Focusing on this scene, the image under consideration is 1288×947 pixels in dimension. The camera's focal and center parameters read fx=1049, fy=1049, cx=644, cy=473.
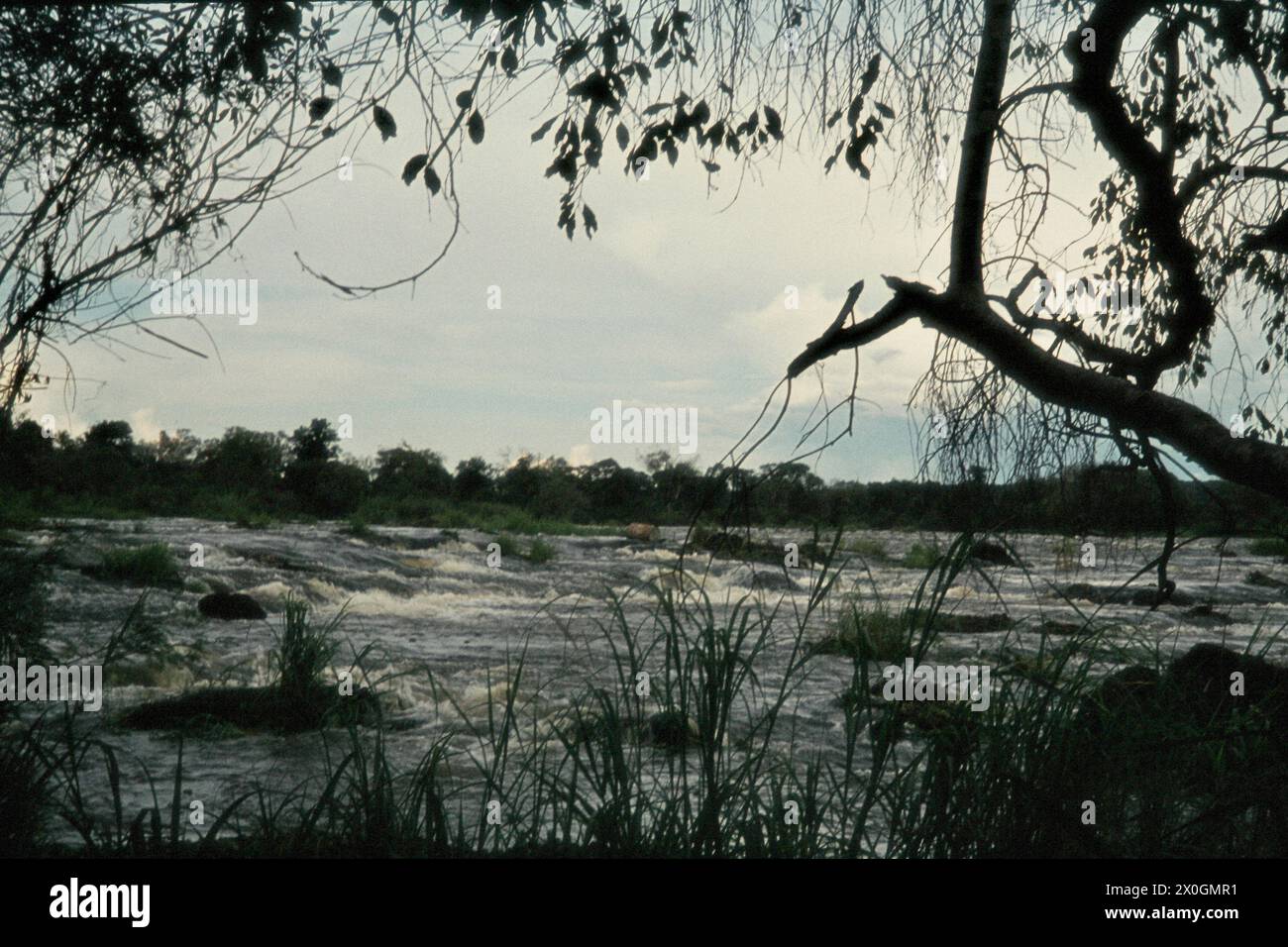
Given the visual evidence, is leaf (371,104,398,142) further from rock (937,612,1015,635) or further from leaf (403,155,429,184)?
rock (937,612,1015,635)

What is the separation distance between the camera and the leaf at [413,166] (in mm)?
1859

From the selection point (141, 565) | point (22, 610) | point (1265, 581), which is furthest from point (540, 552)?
point (22, 610)

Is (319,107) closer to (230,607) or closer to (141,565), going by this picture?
(230,607)

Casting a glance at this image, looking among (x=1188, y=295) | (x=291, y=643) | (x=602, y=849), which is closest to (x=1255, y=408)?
(x=1188, y=295)

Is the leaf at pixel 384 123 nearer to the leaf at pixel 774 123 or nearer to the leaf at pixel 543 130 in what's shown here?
the leaf at pixel 543 130

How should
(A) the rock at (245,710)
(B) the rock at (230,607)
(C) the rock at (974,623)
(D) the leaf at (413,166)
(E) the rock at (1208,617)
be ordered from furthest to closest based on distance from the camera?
1. (E) the rock at (1208,617)
2. (B) the rock at (230,607)
3. (A) the rock at (245,710)
4. (C) the rock at (974,623)
5. (D) the leaf at (413,166)

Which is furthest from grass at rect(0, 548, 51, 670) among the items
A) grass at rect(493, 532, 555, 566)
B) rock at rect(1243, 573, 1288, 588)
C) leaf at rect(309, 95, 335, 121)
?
rock at rect(1243, 573, 1288, 588)

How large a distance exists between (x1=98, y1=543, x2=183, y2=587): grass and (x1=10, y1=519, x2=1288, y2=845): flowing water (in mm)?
72

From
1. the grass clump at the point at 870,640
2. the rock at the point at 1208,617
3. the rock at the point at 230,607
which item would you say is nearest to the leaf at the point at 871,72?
the grass clump at the point at 870,640

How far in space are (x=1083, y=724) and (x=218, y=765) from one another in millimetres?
2422

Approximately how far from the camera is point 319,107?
197cm

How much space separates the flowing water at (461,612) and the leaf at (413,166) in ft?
2.88
